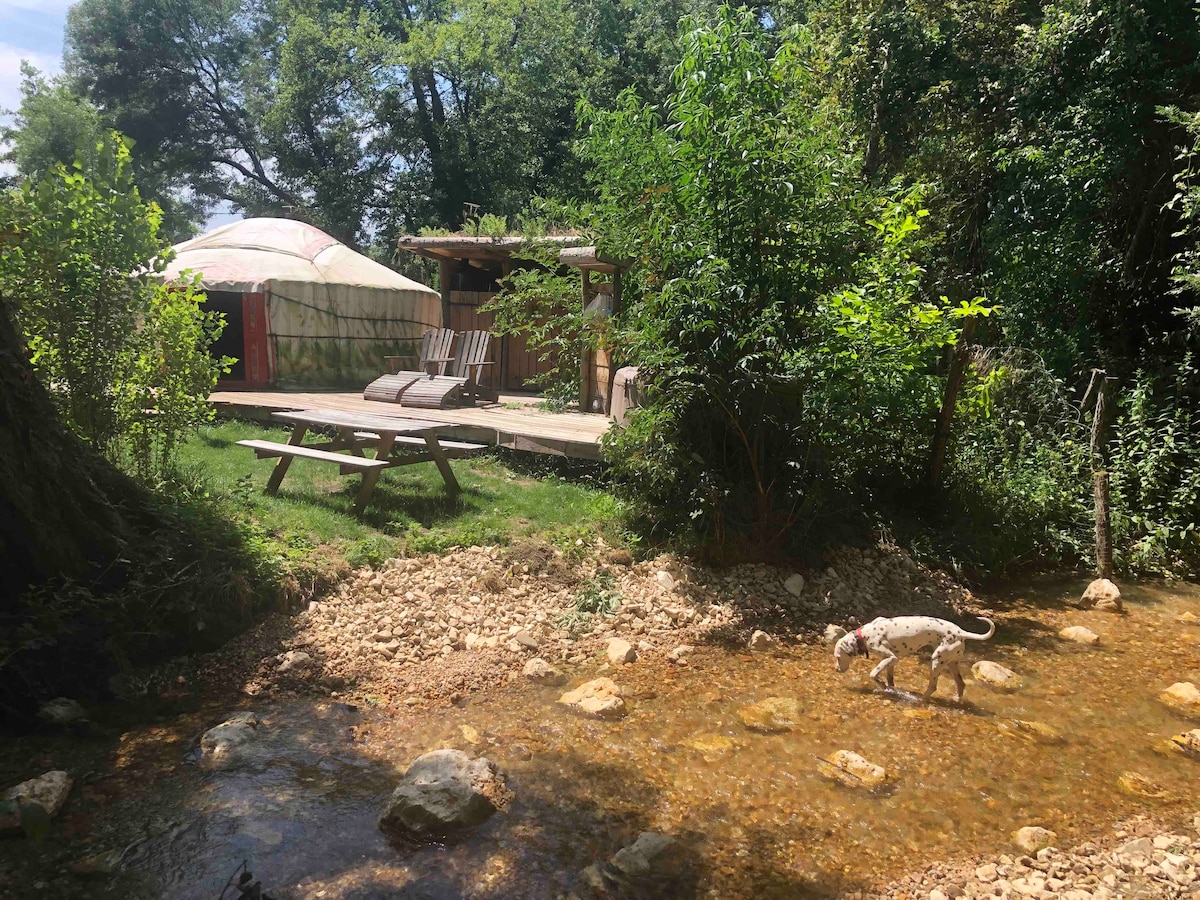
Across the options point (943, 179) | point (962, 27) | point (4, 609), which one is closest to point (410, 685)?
point (4, 609)

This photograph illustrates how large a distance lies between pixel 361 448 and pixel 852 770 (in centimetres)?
533

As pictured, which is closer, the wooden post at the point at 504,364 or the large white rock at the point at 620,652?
the large white rock at the point at 620,652

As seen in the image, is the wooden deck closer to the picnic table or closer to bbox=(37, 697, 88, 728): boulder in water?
the picnic table

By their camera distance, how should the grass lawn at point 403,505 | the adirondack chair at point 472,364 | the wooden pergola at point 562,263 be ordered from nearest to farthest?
the grass lawn at point 403,505 < the wooden pergola at point 562,263 < the adirondack chair at point 472,364

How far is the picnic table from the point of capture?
241 inches

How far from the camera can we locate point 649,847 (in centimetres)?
287

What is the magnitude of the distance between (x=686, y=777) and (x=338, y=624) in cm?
231

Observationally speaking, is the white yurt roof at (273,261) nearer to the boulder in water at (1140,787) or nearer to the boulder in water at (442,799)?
the boulder in water at (442,799)

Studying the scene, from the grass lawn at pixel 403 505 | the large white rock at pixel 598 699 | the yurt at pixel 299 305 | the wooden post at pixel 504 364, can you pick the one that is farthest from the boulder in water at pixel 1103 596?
the yurt at pixel 299 305

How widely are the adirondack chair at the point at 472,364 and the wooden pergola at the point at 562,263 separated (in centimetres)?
130

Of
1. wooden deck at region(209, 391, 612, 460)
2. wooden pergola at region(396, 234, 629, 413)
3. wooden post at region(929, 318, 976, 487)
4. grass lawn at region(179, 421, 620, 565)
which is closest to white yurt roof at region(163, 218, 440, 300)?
wooden pergola at region(396, 234, 629, 413)

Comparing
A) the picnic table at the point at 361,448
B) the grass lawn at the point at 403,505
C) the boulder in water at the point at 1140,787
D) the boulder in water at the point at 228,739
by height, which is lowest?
the boulder in water at the point at 1140,787

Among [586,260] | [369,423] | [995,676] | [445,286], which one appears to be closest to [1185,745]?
[995,676]

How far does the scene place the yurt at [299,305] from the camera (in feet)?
39.6
